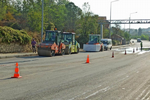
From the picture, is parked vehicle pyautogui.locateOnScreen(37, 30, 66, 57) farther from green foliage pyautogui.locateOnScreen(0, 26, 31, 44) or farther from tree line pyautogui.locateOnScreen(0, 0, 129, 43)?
tree line pyautogui.locateOnScreen(0, 0, 129, 43)

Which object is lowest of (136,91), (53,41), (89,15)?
(136,91)

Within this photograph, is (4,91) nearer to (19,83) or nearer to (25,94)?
(25,94)

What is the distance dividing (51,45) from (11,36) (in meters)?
5.60

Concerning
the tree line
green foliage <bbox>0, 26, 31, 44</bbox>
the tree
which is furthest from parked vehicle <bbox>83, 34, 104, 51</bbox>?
the tree

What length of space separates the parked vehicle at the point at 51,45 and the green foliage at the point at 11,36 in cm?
400

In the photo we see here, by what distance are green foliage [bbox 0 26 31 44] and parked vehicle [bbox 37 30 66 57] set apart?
13.1 feet

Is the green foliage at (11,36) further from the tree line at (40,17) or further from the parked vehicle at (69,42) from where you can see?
the tree line at (40,17)

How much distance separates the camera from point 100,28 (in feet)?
217

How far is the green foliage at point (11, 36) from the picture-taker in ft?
89.0

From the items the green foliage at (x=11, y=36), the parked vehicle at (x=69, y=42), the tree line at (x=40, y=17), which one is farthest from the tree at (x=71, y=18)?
the green foliage at (x=11, y=36)

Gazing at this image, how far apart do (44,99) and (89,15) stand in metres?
50.1

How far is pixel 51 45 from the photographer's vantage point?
25453 mm

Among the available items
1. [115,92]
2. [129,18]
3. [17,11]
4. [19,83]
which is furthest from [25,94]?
[129,18]

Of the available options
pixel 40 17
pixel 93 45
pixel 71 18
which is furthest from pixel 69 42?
pixel 71 18
